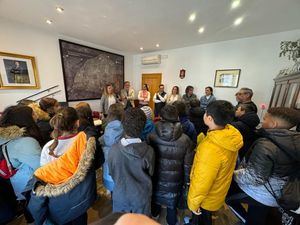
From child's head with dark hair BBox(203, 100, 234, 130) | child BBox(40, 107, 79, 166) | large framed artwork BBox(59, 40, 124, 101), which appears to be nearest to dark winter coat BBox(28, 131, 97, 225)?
child BBox(40, 107, 79, 166)

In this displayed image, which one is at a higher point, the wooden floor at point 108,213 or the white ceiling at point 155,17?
the white ceiling at point 155,17

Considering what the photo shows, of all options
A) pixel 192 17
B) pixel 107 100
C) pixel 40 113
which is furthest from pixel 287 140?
pixel 107 100

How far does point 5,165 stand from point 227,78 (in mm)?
4674

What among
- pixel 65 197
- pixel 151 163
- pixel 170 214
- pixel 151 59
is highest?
pixel 151 59

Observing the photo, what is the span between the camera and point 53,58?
11.7 ft

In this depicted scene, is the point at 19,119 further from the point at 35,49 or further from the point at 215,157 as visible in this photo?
the point at 35,49

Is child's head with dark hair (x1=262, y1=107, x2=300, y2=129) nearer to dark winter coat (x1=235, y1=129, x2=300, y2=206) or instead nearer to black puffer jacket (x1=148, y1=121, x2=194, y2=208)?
dark winter coat (x1=235, y1=129, x2=300, y2=206)

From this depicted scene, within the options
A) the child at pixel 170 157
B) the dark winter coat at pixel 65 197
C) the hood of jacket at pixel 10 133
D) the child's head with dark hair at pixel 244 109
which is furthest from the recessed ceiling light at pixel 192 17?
the hood of jacket at pixel 10 133

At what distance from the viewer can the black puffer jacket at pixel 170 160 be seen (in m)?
1.05

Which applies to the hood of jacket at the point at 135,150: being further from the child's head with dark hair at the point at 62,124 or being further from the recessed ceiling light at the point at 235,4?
the recessed ceiling light at the point at 235,4

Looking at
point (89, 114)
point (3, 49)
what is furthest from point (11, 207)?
point (3, 49)

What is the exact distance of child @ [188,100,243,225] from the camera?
864 millimetres

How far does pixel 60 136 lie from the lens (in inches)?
36.5

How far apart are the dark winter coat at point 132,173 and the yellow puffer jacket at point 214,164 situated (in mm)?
338
